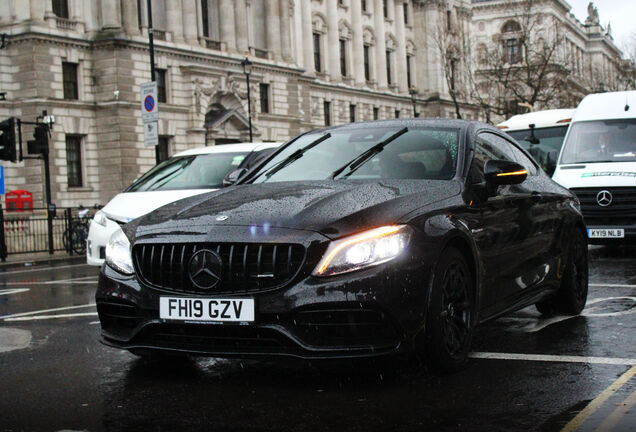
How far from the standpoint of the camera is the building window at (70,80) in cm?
4559

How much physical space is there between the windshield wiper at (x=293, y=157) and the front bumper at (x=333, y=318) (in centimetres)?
189

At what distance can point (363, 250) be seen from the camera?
15.6 ft

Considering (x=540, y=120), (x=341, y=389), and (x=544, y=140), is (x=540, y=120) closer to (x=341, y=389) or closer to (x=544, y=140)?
(x=544, y=140)

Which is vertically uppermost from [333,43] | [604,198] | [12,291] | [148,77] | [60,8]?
[333,43]

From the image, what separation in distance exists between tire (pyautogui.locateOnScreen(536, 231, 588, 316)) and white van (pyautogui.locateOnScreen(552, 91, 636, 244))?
18.4 ft

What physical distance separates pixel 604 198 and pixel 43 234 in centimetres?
1582

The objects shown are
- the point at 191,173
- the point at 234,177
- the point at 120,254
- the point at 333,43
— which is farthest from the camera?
the point at 333,43

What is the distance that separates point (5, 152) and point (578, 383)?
18688 mm

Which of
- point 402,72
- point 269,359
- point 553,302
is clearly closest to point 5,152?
point 553,302

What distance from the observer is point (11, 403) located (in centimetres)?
488

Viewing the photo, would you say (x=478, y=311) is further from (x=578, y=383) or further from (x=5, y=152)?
(x=5, y=152)

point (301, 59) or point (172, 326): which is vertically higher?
point (301, 59)

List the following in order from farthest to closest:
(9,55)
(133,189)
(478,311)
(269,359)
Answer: (9,55) < (133,189) < (478,311) < (269,359)

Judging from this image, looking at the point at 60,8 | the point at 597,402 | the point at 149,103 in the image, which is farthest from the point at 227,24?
the point at 597,402
